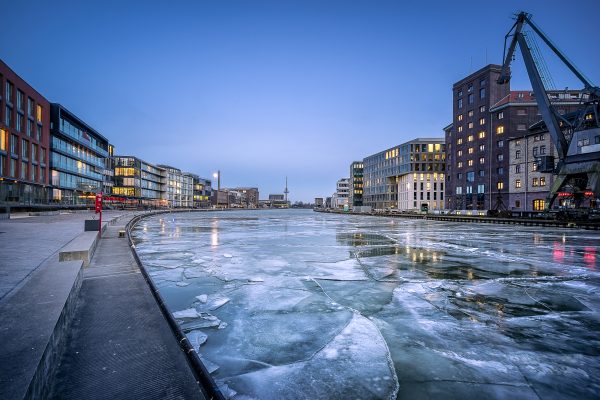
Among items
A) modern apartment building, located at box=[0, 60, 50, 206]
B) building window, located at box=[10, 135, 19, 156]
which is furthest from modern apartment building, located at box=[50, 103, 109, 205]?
building window, located at box=[10, 135, 19, 156]

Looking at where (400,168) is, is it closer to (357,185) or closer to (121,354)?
(357,185)

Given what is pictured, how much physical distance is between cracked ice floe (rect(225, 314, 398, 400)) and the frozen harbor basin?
0.6 inches

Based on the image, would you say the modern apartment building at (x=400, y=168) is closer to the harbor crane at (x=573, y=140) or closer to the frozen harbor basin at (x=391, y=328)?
the harbor crane at (x=573, y=140)

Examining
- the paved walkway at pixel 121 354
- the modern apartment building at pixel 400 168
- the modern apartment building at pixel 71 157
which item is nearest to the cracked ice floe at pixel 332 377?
the paved walkway at pixel 121 354

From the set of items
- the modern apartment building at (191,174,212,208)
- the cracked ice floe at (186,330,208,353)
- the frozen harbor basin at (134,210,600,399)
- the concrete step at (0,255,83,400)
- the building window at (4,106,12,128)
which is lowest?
the frozen harbor basin at (134,210,600,399)

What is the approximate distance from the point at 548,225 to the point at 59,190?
85825mm

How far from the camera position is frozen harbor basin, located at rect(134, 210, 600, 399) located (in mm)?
4129

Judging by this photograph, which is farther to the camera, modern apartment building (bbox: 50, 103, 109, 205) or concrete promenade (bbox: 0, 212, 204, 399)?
modern apartment building (bbox: 50, 103, 109, 205)

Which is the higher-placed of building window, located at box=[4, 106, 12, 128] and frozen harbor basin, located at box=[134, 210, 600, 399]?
building window, located at box=[4, 106, 12, 128]

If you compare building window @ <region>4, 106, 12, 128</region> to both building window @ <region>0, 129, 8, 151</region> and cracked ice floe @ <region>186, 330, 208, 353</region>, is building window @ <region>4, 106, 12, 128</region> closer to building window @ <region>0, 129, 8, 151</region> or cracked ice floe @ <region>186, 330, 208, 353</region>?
building window @ <region>0, 129, 8, 151</region>

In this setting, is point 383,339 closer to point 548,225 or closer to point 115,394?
point 115,394

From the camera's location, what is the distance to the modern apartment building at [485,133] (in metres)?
Result: 66.6

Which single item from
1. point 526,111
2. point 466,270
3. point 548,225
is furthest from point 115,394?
point 526,111

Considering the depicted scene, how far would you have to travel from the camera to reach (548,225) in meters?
39.5
